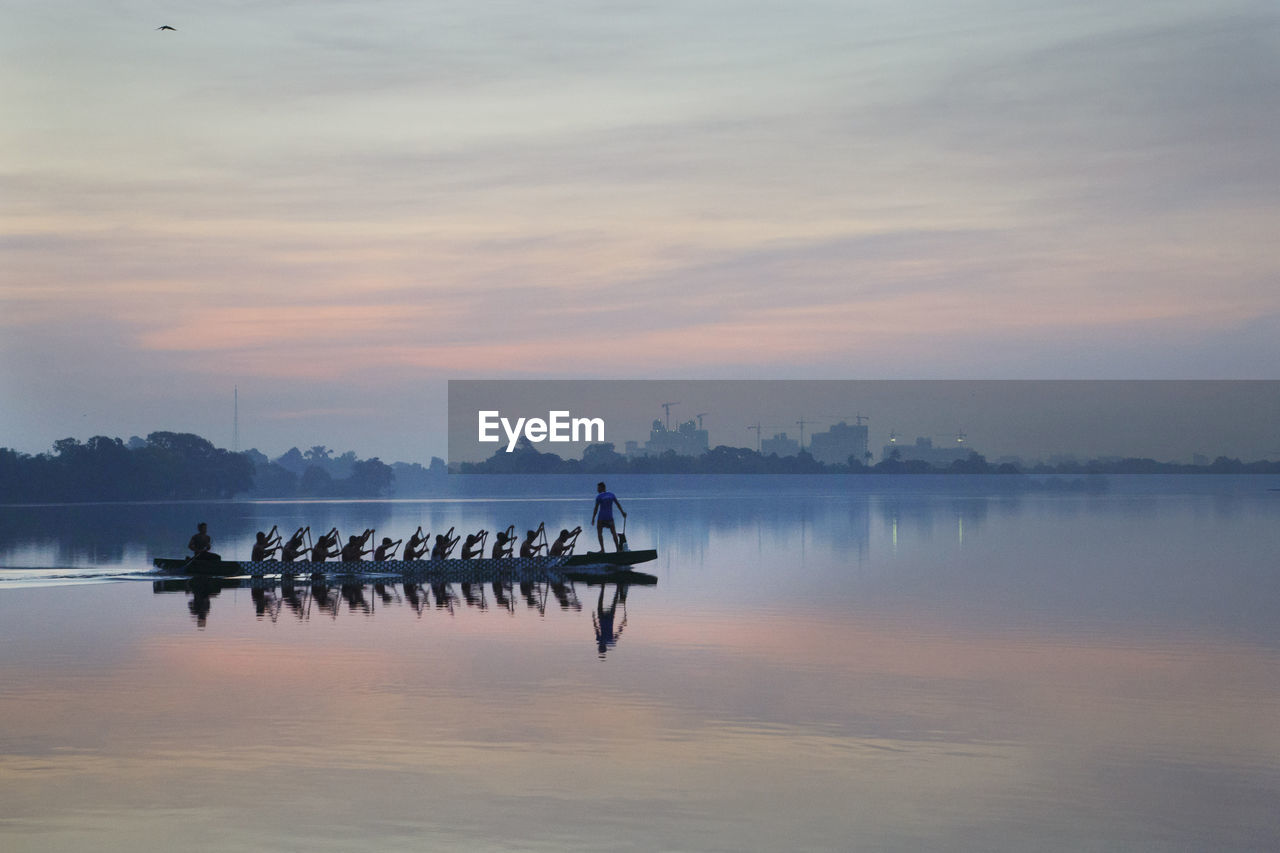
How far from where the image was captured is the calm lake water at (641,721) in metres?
12.4

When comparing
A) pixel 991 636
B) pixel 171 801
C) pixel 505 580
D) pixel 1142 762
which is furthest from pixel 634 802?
pixel 505 580

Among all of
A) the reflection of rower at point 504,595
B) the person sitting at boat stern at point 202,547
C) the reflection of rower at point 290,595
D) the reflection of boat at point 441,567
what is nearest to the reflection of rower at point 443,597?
the reflection of rower at point 504,595

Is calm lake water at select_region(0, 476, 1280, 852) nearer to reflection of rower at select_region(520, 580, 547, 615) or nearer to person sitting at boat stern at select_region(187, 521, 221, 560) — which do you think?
reflection of rower at select_region(520, 580, 547, 615)

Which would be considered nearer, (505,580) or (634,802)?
(634,802)

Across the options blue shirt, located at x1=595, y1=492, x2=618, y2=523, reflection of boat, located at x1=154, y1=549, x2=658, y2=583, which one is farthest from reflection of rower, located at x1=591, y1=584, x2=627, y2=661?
blue shirt, located at x1=595, y1=492, x2=618, y2=523

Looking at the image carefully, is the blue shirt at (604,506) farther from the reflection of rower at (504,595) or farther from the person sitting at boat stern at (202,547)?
the person sitting at boat stern at (202,547)

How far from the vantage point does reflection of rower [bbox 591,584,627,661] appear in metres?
24.1

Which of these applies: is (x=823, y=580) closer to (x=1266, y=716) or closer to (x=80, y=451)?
(x=1266, y=716)

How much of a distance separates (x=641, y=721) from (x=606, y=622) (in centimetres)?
1106

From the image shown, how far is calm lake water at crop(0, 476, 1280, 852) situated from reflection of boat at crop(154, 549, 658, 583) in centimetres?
439

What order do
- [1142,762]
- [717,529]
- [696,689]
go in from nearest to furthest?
[1142,762]
[696,689]
[717,529]

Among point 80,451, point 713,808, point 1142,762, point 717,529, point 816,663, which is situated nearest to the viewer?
point 713,808

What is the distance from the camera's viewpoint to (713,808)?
1295 centimetres

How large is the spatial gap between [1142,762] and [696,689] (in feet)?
20.9
